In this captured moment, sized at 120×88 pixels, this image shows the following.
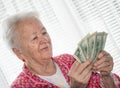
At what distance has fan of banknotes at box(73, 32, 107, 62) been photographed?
4.75 ft

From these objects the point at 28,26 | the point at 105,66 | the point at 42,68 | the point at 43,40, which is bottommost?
the point at 105,66

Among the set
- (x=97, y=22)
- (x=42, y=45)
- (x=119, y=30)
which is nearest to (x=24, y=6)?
(x=97, y=22)

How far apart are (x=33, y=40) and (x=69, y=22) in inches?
37.9

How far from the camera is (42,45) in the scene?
1.56 m

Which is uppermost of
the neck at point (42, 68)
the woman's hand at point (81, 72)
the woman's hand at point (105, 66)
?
the neck at point (42, 68)

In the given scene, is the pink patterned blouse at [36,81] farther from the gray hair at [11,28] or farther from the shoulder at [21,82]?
the gray hair at [11,28]

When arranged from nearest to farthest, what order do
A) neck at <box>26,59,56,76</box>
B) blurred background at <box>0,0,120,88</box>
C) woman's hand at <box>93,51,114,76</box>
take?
woman's hand at <box>93,51,114,76</box> < neck at <box>26,59,56,76</box> < blurred background at <box>0,0,120,88</box>

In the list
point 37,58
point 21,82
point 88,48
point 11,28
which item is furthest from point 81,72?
point 11,28

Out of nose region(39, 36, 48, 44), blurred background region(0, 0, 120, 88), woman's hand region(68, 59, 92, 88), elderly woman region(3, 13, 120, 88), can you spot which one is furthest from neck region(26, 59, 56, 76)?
blurred background region(0, 0, 120, 88)

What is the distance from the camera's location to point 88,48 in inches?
57.2

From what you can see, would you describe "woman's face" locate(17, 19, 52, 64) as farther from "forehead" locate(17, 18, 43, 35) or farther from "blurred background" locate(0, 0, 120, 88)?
"blurred background" locate(0, 0, 120, 88)

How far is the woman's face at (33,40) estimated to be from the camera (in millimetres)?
1558

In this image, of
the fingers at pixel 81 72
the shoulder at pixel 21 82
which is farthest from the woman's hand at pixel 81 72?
the shoulder at pixel 21 82

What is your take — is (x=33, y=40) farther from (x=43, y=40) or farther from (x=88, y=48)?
(x=88, y=48)
